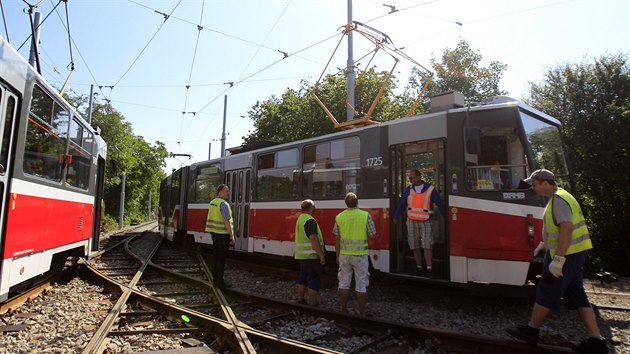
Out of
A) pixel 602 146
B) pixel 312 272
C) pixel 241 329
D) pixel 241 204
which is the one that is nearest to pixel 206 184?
pixel 241 204

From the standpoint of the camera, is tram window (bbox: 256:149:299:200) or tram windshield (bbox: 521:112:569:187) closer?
tram windshield (bbox: 521:112:569:187)

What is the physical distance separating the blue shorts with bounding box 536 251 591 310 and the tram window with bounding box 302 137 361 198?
146 inches

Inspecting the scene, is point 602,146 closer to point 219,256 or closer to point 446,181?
point 446,181

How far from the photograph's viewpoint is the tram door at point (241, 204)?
10.6 m

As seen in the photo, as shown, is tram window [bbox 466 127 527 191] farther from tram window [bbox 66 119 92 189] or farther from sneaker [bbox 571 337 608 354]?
tram window [bbox 66 119 92 189]

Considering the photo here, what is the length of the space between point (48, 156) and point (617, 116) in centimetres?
1607

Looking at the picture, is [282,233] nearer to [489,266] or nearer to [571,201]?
[489,266]

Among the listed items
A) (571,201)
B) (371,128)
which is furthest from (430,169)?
(571,201)

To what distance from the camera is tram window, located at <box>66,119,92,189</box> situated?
684cm

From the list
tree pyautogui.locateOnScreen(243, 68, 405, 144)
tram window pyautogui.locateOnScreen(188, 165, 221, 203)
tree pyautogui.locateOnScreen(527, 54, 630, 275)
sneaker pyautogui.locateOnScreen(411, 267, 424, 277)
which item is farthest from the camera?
tree pyautogui.locateOnScreen(243, 68, 405, 144)

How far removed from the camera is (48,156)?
5.70 m

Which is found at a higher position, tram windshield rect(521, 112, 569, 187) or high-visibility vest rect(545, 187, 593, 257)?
tram windshield rect(521, 112, 569, 187)

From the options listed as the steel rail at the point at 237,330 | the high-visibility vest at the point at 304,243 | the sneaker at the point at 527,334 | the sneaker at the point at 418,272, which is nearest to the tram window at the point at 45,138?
the steel rail at the point at 237,330

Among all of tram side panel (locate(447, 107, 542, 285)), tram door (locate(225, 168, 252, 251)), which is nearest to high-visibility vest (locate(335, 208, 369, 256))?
tram side panel (locate(447, 107, 542, 285))
